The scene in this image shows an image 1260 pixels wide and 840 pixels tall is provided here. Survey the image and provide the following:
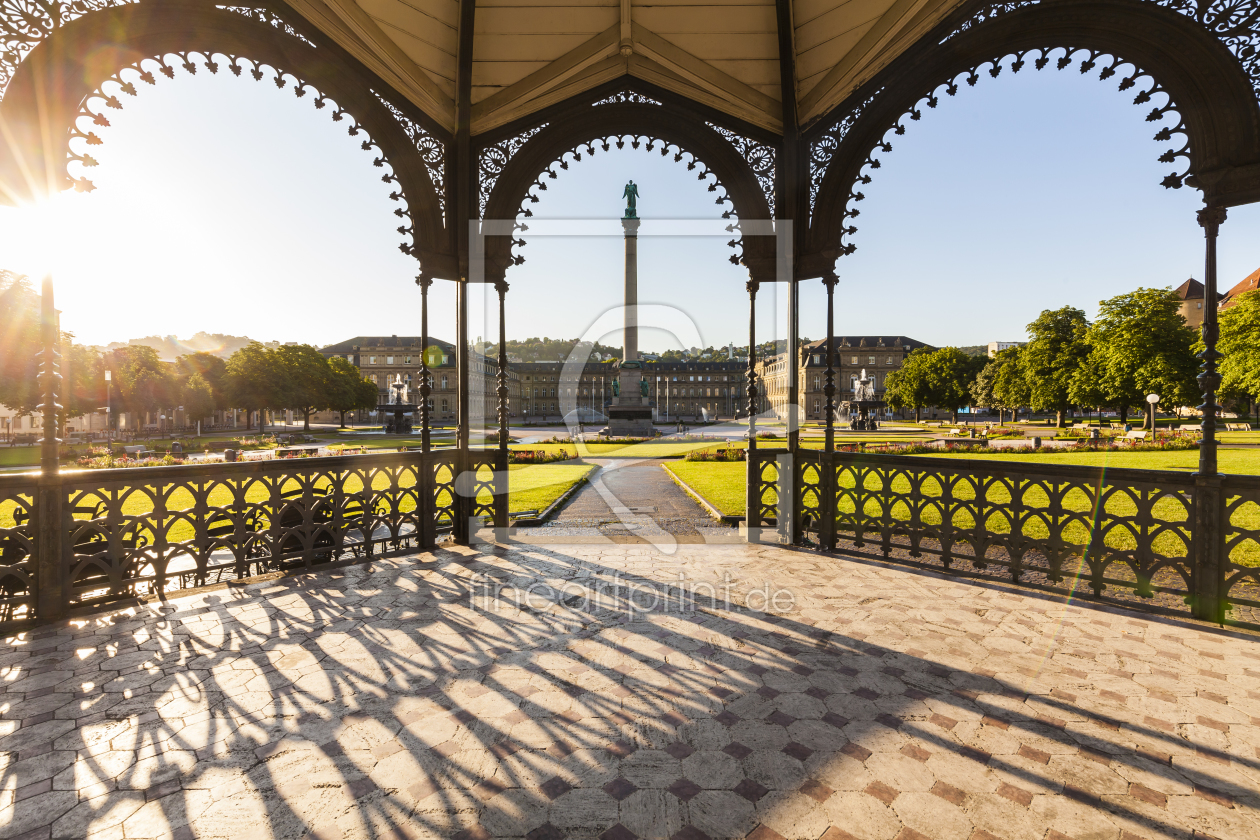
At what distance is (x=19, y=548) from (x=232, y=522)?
148cm

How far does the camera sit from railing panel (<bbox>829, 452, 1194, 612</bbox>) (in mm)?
4562

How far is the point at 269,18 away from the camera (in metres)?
5.11

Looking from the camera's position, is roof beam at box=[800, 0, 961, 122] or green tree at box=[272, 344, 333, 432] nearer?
roof beam at box=[800, 0, 961, 122]

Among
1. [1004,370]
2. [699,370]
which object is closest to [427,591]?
[1004,370]

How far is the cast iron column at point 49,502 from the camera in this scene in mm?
4363

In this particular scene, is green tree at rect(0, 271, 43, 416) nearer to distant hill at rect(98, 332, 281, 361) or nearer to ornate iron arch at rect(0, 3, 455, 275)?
ornate iron arch at rect(0, 3, 455, 275)

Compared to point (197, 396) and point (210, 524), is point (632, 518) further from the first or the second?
point (197, 396)

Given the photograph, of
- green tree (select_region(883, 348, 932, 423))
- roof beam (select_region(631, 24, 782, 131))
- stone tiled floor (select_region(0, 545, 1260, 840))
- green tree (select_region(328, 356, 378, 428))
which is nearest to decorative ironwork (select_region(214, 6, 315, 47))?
roof beam (select_region(631, 24, 782, 131))

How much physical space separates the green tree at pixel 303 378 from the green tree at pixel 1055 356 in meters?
59.3

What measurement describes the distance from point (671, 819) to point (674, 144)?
715cm

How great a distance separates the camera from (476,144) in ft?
22.8

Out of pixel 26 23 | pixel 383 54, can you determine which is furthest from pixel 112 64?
pixel 383 54

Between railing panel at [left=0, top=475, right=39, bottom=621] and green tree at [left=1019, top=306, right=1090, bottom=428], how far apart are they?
5004 cm

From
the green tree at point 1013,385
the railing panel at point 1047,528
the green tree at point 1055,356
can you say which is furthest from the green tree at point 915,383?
the railing panel at point 1047,528
